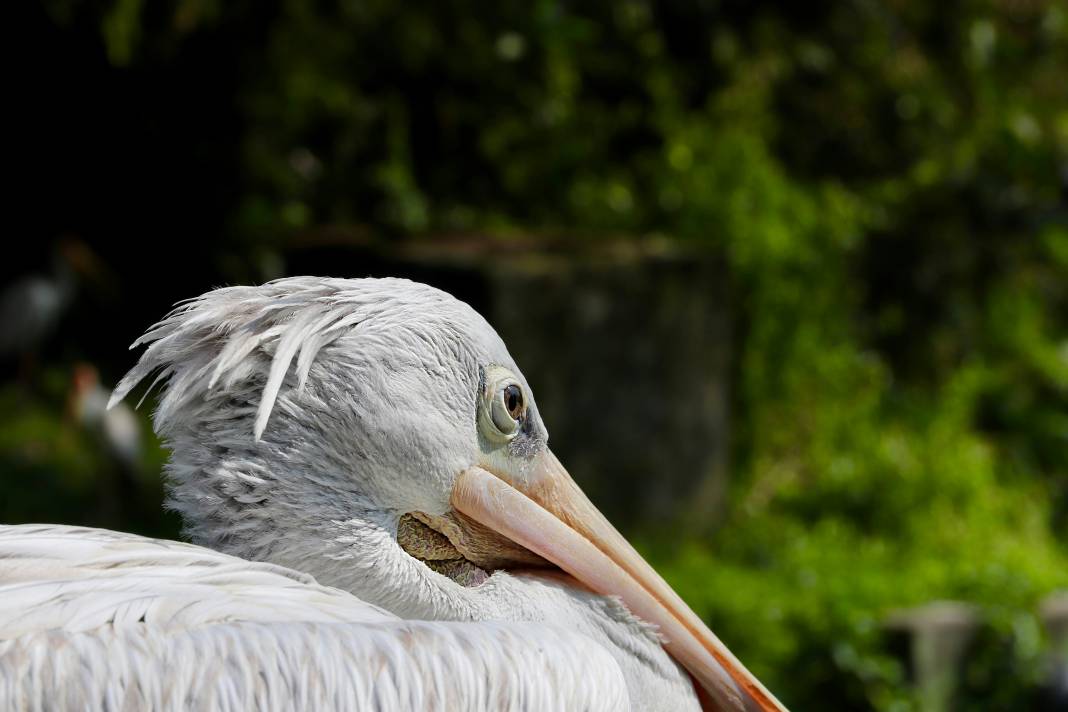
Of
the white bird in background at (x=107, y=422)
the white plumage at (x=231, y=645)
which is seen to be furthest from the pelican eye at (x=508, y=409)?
the white bird in background at (x=107, y=422)

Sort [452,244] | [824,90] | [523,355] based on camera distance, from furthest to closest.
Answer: [824,90] < [452,244] < [523,355]

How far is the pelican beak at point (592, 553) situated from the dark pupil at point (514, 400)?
0.31 ft

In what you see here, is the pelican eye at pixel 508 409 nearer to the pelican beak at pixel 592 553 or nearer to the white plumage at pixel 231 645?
the pelican beak at pixel 592 553

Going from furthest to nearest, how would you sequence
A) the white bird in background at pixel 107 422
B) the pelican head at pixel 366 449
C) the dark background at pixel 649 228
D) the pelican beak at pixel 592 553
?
the white bird in background at pixel 107 422 < the dark background at pixel 649 228 < the pelican beak at pixel 592 553 < the pelican head at pixel 366 449

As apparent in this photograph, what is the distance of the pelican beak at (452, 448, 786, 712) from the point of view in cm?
212

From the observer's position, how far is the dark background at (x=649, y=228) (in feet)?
18.9

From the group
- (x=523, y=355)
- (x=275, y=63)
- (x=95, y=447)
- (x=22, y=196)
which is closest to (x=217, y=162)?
(x=275, y=63)

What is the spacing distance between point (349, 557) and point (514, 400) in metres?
0.35

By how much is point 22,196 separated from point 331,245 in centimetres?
254

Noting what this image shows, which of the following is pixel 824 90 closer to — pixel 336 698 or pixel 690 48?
pixel 690 48

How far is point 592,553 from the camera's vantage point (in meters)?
2.16

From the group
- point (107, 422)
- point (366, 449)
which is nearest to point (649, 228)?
Result: point (107, 422)

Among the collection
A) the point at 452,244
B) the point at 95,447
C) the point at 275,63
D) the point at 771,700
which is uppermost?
the point at 275,63

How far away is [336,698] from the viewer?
176cm
